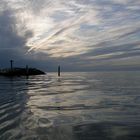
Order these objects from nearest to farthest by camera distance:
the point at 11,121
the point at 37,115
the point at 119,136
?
the point at 119,136 → the point at 11,121 → the point at 37,115

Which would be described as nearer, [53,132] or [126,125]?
[53,132]

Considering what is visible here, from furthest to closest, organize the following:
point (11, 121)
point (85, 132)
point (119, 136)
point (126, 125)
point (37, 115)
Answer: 1. point (37, 115)
2. point (11, 121)
3. point (126, 125)
4. point (85, 132)
5. point (119, 136)

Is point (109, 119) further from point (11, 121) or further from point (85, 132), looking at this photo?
point (11, 121)

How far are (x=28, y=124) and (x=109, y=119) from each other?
14.9ft

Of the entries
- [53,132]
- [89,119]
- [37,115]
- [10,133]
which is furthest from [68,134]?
[37,115]

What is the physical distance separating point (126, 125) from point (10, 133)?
566cm

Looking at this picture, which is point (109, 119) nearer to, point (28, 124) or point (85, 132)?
point (85, 132)

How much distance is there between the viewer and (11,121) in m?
14.8

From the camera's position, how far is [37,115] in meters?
17.0

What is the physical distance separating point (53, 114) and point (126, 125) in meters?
5.31

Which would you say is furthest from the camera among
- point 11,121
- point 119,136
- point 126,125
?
point 11,121

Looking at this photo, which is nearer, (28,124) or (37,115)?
(28,124)

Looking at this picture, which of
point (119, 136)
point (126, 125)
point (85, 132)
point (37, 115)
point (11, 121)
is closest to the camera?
point (119, 136)

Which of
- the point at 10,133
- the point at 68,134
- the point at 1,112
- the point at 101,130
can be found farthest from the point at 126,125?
the point at 1,112
